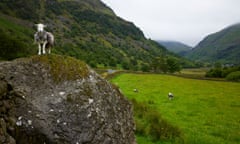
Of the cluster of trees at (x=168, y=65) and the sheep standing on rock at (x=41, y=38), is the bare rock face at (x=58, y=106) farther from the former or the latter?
the cluster of trees at (x=168, y=65)

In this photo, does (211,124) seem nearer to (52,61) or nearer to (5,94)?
(52,61)

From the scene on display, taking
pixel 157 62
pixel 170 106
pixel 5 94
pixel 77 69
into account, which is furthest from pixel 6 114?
pixel 157 62

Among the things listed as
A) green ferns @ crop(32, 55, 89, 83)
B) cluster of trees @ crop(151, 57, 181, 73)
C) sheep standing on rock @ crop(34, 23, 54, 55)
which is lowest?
cluster of trees @ crop(151, 57, 181, 73)

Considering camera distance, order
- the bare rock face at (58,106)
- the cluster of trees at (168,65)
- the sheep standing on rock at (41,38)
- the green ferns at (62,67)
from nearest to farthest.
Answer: the bare rock face at (58,106) < the green ferns at (62,67) < the sheep standing on rock at (41,38) < the cluster of trees at (168,65)

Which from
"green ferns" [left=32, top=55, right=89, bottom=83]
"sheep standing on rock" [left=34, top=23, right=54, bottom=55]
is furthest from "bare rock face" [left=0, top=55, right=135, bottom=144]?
"sheep standing on rock" [left=34, top=23, right=54, bottom=55]

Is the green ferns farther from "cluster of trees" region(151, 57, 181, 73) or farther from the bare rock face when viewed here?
"cluster of trees" region(151, 57, 181, 73)

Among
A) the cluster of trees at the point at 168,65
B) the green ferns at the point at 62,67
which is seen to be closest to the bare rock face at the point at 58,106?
the green ferns at the point at 62,67

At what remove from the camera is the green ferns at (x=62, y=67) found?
32.7 feet

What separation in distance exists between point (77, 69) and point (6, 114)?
3054 mm

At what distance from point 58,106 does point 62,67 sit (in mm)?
1744

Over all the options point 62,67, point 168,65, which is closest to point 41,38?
point 62,67

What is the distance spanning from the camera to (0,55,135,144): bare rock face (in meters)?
8.69

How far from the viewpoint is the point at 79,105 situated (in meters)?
9.30

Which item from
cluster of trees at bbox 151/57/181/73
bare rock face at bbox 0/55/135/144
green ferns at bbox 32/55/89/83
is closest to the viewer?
bare rock face at bbox 0/55/135/144
